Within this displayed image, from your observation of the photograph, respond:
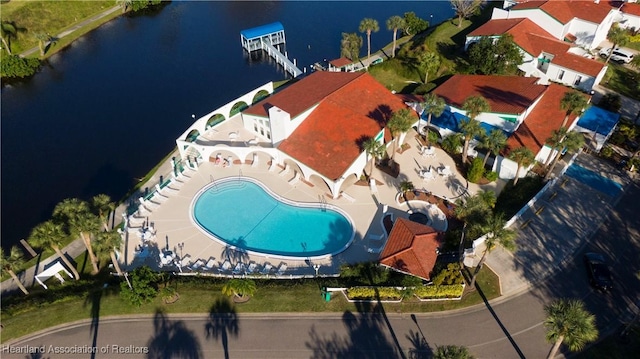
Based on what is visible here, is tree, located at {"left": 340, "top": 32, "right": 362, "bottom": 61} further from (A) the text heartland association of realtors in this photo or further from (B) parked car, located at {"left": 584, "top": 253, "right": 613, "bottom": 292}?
(A) the text heartland association of realtors

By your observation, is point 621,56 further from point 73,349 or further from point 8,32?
point 8,32

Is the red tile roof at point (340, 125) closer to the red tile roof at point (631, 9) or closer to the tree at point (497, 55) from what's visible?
the tree at point (497, 55)

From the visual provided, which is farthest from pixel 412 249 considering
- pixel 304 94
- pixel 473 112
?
pixel 304 94

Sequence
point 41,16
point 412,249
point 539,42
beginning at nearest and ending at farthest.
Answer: point 412,249
point 539,42
point 41,16

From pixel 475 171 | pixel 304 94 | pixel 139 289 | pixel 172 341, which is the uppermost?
pixel 304 94

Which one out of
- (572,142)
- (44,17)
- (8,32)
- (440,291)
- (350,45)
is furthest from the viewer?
(44,17)

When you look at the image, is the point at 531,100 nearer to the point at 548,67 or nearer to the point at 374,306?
the point at 548,67
